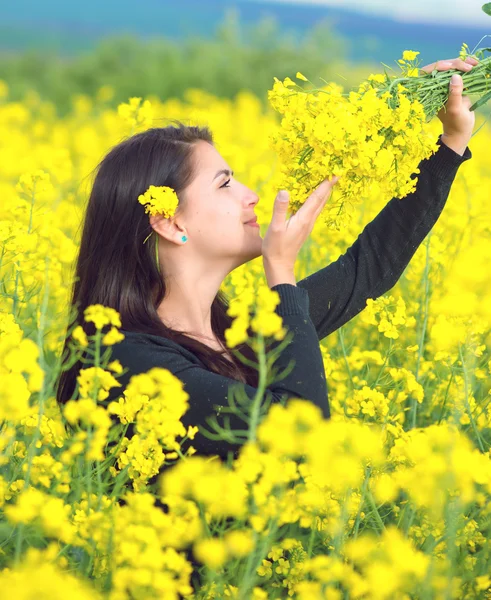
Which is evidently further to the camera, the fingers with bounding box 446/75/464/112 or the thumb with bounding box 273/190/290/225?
the fingers with bounding box 446/75/464/112

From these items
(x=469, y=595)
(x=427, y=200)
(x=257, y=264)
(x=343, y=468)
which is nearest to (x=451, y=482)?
(x=343, y=468)

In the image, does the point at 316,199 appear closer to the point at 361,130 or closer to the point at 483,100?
the point at 361,130

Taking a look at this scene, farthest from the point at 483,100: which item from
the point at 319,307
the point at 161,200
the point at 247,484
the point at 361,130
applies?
the point at 247,484

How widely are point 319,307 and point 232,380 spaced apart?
0.54m

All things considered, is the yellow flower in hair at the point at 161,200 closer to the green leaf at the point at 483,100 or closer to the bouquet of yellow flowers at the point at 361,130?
the bouquet of yellow flowers at the point at 361,130

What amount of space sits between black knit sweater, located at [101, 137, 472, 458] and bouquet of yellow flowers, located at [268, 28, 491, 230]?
0.81 feet

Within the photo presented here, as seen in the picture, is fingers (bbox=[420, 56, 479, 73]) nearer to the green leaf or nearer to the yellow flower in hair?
the green leaf

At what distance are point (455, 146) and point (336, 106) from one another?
55cm

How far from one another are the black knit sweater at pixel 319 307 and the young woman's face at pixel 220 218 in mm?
232

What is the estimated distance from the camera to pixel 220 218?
7.14 feet

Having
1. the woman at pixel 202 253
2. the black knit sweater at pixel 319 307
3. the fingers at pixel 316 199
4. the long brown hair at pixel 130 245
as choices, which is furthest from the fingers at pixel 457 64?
the long brown hair at pixel 130 245

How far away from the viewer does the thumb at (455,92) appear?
2104 mm

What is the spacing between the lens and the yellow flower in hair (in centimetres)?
205

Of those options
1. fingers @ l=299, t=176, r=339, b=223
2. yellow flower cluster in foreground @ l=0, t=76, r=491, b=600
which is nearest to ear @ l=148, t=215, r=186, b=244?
yellow flower cluster in foreground @ l=0, t=76, r=491, b=600
